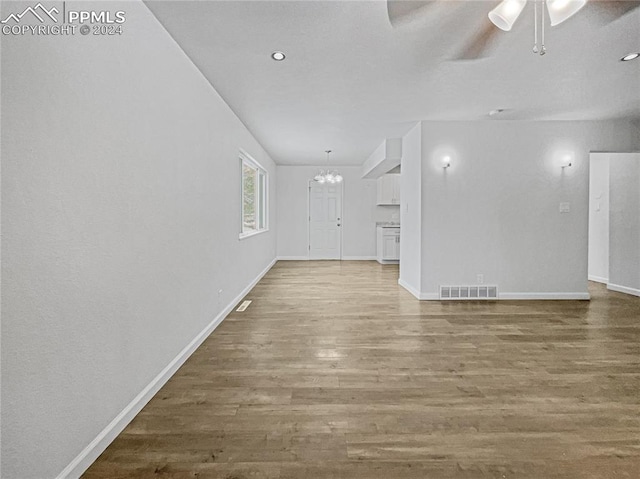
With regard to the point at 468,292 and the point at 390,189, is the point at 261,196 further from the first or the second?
the point at 468,292

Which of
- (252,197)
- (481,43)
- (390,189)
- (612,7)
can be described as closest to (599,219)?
(390,189)

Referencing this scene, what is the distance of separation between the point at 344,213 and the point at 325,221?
55cm

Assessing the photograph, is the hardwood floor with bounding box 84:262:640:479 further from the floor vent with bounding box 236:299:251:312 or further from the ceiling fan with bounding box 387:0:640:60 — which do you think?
the ceiling fan with bounding box 387:0:640:60

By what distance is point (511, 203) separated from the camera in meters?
4.83

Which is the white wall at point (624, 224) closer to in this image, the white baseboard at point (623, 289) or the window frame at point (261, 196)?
the white baseboard at point (623, 289)

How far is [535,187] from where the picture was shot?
4824 mm

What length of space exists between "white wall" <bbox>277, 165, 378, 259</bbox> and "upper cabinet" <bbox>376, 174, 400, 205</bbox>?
41 cm

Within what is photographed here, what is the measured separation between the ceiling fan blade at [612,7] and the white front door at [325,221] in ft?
23.7

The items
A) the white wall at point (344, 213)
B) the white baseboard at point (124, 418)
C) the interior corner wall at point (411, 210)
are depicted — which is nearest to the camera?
the white baseboard at point (124, 418)

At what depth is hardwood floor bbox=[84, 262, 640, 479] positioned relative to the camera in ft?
5.43

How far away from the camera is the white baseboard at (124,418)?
5.08ft

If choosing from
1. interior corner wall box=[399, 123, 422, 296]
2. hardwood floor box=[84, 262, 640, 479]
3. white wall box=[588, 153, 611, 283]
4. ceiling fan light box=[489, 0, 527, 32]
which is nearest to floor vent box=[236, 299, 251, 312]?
hardwood floor box=[84, 262, 640, 479]

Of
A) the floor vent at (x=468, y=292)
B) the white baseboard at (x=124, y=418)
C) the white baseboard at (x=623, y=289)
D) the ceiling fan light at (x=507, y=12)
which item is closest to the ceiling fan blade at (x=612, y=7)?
the ceiling fan light at (x=507, y=12)

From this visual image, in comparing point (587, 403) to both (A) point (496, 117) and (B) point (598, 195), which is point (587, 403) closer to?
(A) point (496, 117)
